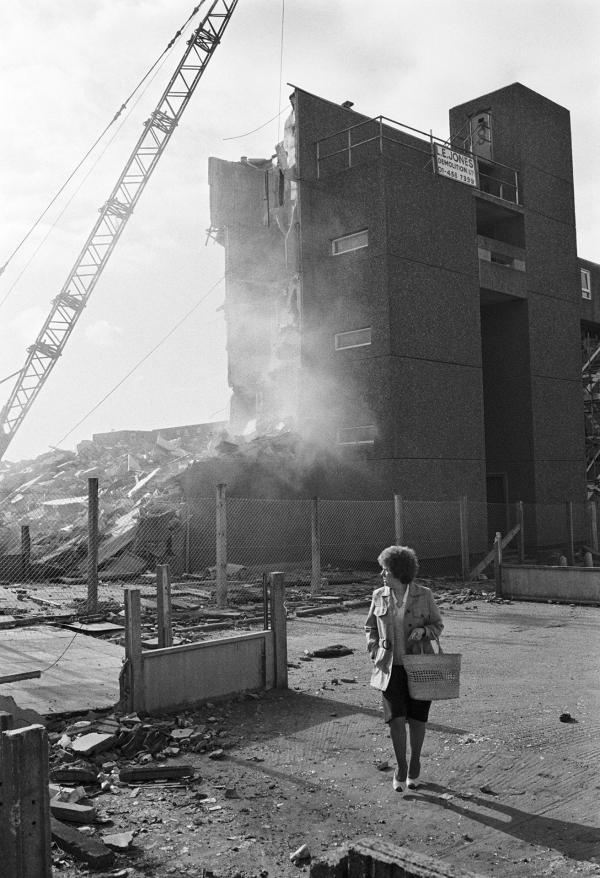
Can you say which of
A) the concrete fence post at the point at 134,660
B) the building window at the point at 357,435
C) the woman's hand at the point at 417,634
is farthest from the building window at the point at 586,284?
the woman's hand at the point at 417,634

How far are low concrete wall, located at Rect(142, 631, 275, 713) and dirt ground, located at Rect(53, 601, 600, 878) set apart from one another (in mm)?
189

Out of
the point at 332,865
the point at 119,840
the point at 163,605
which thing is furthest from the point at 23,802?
the point at 163,605

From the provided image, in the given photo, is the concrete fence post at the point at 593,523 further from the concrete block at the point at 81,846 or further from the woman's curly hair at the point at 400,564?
the concrete block at the point at 81,846

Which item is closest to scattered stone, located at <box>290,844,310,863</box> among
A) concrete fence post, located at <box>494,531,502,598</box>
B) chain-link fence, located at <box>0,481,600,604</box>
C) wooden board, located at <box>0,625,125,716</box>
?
wooden board, located at <box>0,625,125,716</box>

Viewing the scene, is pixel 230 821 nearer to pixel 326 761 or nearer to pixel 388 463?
pixel 326 761

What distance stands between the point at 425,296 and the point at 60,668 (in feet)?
53.5

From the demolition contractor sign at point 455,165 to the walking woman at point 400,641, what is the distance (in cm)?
1973

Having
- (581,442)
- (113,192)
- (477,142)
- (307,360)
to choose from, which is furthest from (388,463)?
(113,192)

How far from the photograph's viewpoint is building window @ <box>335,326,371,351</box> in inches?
851

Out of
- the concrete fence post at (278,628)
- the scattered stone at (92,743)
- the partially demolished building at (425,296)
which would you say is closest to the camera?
the scattered stone at (92,743)

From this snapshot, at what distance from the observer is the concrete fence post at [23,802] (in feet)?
11.6

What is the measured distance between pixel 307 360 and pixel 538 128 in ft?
40.6

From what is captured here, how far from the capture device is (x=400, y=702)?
5242 mm

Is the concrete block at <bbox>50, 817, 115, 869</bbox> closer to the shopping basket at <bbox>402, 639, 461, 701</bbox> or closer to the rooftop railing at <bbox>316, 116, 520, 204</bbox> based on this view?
the shopping basket at <bbox>402, 639, 461, 701</bbox>
